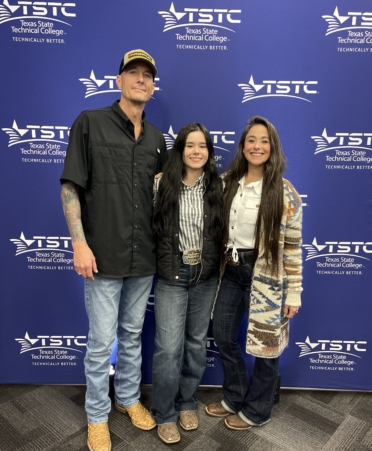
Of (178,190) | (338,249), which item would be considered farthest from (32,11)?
(338,249)

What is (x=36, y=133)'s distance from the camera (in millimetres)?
2078

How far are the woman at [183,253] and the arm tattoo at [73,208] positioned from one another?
364 mm

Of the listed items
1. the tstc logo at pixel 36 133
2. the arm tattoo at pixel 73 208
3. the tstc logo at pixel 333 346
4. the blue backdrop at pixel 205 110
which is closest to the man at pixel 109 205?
the arm tattoo at pixel 73 208

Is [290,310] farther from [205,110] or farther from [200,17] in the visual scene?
[200,17]

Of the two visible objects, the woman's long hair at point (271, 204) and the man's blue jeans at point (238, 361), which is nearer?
the woman's long hair at point (271, 204)

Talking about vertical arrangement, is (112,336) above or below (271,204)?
below

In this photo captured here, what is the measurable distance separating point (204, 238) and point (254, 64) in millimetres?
1045

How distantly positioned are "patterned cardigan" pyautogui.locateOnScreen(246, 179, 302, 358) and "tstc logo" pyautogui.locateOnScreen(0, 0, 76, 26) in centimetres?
150

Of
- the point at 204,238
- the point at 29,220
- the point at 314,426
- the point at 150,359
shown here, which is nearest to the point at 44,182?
the point at 29,220

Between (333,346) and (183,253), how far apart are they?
130 centimetres

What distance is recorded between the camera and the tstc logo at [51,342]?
92.2 inches

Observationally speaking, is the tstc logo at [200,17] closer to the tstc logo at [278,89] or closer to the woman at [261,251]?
the tstc logo at [278,89]

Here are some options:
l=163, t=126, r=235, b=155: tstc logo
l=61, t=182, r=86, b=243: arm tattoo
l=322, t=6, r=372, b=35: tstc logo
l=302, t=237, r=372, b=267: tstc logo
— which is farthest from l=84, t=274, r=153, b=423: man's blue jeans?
l=322, t=6, r=372, b=35: tstc logo

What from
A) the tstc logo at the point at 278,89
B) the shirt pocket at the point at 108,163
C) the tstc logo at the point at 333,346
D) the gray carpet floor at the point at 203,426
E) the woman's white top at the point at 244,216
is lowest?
the gray carpet floor at the point at 203,426
